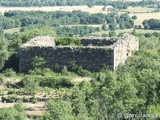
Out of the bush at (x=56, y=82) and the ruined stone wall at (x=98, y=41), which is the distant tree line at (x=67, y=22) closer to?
the ruined stone wall at (x=98, y=41)

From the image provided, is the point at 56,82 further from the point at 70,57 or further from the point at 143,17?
the point at 143,17

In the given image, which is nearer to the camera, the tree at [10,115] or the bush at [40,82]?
the tree at [10,115]

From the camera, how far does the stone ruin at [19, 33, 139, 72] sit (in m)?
43.4

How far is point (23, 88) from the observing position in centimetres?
4256

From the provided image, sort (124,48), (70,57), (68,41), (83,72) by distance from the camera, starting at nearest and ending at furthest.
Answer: (83,72) < (70,57) < (124,48) < (68,41)

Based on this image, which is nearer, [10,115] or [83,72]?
[10,115]

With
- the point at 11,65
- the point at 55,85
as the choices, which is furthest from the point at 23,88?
the point at 11,65

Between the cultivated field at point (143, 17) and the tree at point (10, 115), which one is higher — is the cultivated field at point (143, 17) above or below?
below

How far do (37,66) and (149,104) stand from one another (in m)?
15.0

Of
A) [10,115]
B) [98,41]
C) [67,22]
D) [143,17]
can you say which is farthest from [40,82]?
[143,17]

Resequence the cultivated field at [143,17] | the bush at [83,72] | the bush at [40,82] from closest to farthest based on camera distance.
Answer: the bush at [40,82] < the bush at [83,72] < the cultivated field at [143,17]

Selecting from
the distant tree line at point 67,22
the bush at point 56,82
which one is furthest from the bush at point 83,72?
the distant tree line at point 67,22

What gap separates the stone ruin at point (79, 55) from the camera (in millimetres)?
43406

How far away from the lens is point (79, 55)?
145 ft
